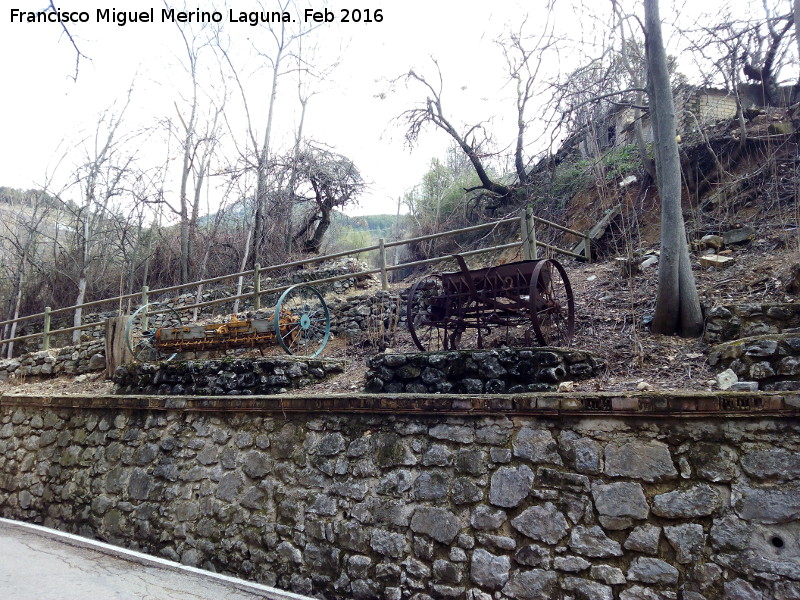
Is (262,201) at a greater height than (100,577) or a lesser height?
greater

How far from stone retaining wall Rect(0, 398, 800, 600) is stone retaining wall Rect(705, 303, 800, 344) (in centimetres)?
281

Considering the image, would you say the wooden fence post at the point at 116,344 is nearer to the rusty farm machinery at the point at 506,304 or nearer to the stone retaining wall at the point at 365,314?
the stone retaining wall at the point at 365,314

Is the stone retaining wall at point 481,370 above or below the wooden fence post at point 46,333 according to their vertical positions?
below

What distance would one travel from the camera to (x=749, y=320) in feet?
17.5

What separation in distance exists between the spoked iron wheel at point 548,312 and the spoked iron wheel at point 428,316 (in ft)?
3.62

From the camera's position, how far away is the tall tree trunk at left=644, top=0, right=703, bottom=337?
5.94 m

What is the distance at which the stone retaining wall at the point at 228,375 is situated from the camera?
6.47m

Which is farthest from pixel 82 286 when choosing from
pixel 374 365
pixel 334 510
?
pixel 334 510

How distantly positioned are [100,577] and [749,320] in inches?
236

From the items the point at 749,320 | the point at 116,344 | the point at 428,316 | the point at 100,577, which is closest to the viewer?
the point at 100,577

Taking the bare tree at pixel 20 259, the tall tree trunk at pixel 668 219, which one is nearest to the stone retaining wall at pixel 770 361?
the tall tree trunk at pixel 668 219

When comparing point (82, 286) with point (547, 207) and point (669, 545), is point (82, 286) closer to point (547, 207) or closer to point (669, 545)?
point (547, 207)

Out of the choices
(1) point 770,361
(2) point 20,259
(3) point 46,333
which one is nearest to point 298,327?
(1) point 770,361

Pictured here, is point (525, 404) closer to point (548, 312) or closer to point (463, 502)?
point (463, 502)
